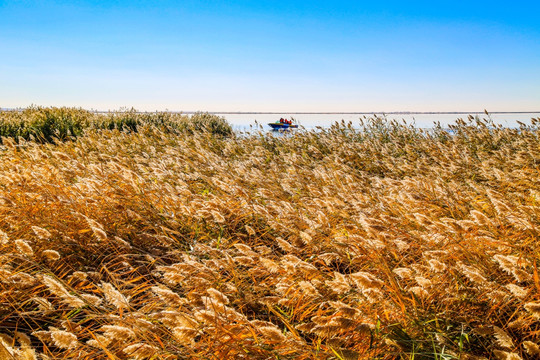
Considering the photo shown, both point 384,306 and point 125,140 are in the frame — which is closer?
point 384,306

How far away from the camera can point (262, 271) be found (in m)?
2.88

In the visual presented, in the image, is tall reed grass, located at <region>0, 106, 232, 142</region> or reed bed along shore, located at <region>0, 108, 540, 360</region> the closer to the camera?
reed bed along shore, located at <region>0, 108, 540, 360</region>

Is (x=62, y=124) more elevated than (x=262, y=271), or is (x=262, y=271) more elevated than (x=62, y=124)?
(x=62, y=124)

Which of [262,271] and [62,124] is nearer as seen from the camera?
[262,271]

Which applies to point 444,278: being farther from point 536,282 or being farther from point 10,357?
point 10,357

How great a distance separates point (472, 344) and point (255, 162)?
505 cm

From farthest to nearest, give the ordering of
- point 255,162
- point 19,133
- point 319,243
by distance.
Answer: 1. point 19,133
2. point 255,162
3. point 319,243

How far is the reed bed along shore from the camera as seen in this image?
1874mm

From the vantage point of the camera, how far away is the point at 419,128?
1088 centimetres

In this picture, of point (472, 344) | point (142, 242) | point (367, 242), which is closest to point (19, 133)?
point (142, 242)

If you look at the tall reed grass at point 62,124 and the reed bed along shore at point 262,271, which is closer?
the reed bed along shore at point 262,271

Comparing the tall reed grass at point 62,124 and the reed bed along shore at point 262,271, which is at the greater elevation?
the tall reed grass at point 62,124

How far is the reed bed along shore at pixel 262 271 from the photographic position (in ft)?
6.15

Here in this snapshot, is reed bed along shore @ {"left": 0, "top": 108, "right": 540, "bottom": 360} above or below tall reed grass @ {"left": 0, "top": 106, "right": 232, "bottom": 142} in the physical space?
below
